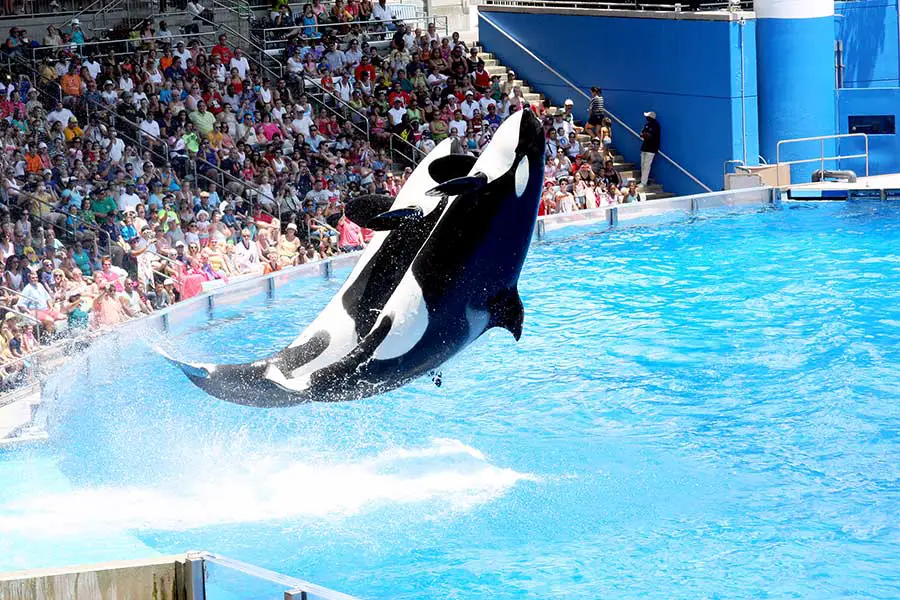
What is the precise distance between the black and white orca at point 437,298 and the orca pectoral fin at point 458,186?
0.15 metres

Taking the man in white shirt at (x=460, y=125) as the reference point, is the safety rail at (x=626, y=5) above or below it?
above

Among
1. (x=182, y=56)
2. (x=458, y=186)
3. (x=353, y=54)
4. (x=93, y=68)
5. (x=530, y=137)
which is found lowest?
(x=458, y=186)

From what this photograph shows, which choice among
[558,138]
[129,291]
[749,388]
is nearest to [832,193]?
[558,138]

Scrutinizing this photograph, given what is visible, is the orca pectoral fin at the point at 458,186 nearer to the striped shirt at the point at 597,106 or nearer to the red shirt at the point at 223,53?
the red shirt at the point at 223,53

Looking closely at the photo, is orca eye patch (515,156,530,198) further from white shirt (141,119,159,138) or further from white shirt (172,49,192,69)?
white shirt (172,49,192,69)

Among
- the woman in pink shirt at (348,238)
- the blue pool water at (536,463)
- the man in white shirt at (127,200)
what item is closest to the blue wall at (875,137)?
the blue pool water at (536,463)

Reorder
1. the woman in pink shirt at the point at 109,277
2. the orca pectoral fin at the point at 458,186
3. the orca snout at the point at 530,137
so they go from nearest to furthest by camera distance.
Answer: the orca pectoral fin at the point at 458,186, the orca snout at the point at 530,137, the woman in pink shirt at the point at 109,277

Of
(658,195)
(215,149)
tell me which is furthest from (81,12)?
(658,195)

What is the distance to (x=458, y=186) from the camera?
707cm

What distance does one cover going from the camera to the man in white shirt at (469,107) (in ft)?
70.9

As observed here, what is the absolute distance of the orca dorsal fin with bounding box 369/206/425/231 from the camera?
7.05 metres

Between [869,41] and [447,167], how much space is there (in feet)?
61.3

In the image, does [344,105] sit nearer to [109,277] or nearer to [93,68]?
[93,68]

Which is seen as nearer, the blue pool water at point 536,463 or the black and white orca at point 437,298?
the black and white orca at point 437,298
